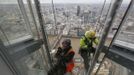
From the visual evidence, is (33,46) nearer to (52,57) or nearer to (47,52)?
(47,52)

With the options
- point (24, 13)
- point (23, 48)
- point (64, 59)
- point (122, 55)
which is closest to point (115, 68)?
point (122, 55)

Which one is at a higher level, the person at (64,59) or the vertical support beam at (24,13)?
the vertical support beam at (24,13)

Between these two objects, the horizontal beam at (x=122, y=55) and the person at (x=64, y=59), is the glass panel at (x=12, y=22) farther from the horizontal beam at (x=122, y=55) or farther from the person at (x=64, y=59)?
the horizontal beam at (x=122, y=55)

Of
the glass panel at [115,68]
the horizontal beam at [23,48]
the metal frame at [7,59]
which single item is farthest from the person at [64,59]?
the metal frame at [7,59]

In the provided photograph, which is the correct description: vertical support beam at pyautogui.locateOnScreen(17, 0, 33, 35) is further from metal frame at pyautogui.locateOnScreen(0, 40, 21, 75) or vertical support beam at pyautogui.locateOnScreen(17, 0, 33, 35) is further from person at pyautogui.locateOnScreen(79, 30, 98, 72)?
person at pyautogui.locateOnScreen(79, 30, 98, 72)

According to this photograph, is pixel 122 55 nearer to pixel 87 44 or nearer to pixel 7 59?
pixel 87 44

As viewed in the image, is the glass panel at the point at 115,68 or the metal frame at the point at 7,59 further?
the glass panel at the point at 115,68
